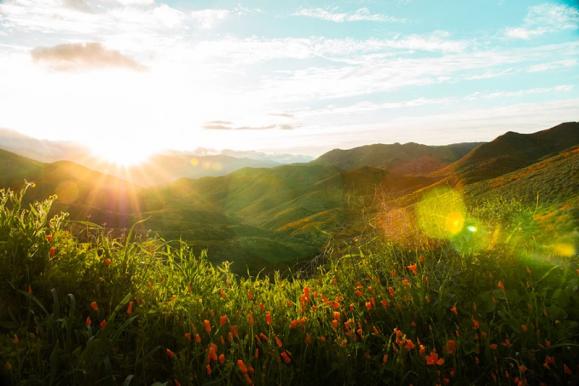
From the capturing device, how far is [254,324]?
4.94 meters

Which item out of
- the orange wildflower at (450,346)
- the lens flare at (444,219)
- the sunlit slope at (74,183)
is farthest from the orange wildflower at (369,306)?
the sunlit slope at (74,183)

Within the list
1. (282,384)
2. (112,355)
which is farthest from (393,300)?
(112,355)

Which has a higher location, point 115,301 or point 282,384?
point 115,301

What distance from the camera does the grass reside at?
3.93 m

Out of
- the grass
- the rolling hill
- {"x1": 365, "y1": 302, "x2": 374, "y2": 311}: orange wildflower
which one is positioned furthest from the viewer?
the rolling hill

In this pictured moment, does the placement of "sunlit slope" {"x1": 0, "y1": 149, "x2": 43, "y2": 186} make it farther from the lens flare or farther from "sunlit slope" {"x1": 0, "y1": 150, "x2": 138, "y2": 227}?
the lens flare

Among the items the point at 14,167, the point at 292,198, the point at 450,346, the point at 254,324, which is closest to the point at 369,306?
the point at 450,346

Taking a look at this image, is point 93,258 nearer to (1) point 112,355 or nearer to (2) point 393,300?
(1) point 112,355

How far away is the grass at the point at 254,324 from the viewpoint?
393 cm

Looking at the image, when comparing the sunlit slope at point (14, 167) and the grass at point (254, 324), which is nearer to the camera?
the grass at point (254, 324)

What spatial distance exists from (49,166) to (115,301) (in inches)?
6058

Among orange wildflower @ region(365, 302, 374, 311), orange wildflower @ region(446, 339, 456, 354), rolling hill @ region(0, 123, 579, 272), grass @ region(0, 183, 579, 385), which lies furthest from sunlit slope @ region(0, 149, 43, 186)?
orange wildflower @ region(446, 339, 456, 354)

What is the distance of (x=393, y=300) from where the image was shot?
219 inches

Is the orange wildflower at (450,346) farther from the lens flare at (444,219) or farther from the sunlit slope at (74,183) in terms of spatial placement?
the sunlit slope at (74,183)
